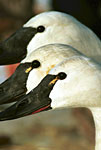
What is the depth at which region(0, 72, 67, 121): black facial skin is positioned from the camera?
285cm

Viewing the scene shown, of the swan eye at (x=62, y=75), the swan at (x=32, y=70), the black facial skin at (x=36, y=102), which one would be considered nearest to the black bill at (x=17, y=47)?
the swan at (x=32, y=70)

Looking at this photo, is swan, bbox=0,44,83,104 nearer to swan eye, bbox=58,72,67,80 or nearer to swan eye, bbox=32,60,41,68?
swan eye, bbox=32,60,41,68

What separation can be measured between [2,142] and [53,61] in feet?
13.3

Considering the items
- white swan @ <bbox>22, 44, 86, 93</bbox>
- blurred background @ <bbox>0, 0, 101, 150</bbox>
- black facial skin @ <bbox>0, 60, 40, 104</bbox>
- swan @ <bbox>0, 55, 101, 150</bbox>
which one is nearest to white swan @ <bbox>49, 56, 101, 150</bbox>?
swan @ <bbox>0, 55, 101, 150</bbox>

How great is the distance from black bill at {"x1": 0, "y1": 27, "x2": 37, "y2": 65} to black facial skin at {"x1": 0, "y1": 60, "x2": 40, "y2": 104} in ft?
1.74

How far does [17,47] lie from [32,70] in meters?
0.59

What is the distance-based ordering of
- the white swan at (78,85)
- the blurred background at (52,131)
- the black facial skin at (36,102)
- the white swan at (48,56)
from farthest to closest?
the blurred background at (52,131)
the white swan at (48,56)
the black facial skin at (36,102)
the white swan at (78,85)

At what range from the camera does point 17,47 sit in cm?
398

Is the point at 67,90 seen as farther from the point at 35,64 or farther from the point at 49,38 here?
the point at 49,38

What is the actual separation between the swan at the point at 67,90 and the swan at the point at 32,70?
50 cm

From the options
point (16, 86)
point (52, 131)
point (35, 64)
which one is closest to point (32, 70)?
point (35, 64)

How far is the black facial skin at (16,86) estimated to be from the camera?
11.2ft

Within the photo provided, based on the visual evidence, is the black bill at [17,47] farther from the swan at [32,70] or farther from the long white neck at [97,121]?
the long white neck at [97,121]

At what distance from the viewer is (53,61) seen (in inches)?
133
